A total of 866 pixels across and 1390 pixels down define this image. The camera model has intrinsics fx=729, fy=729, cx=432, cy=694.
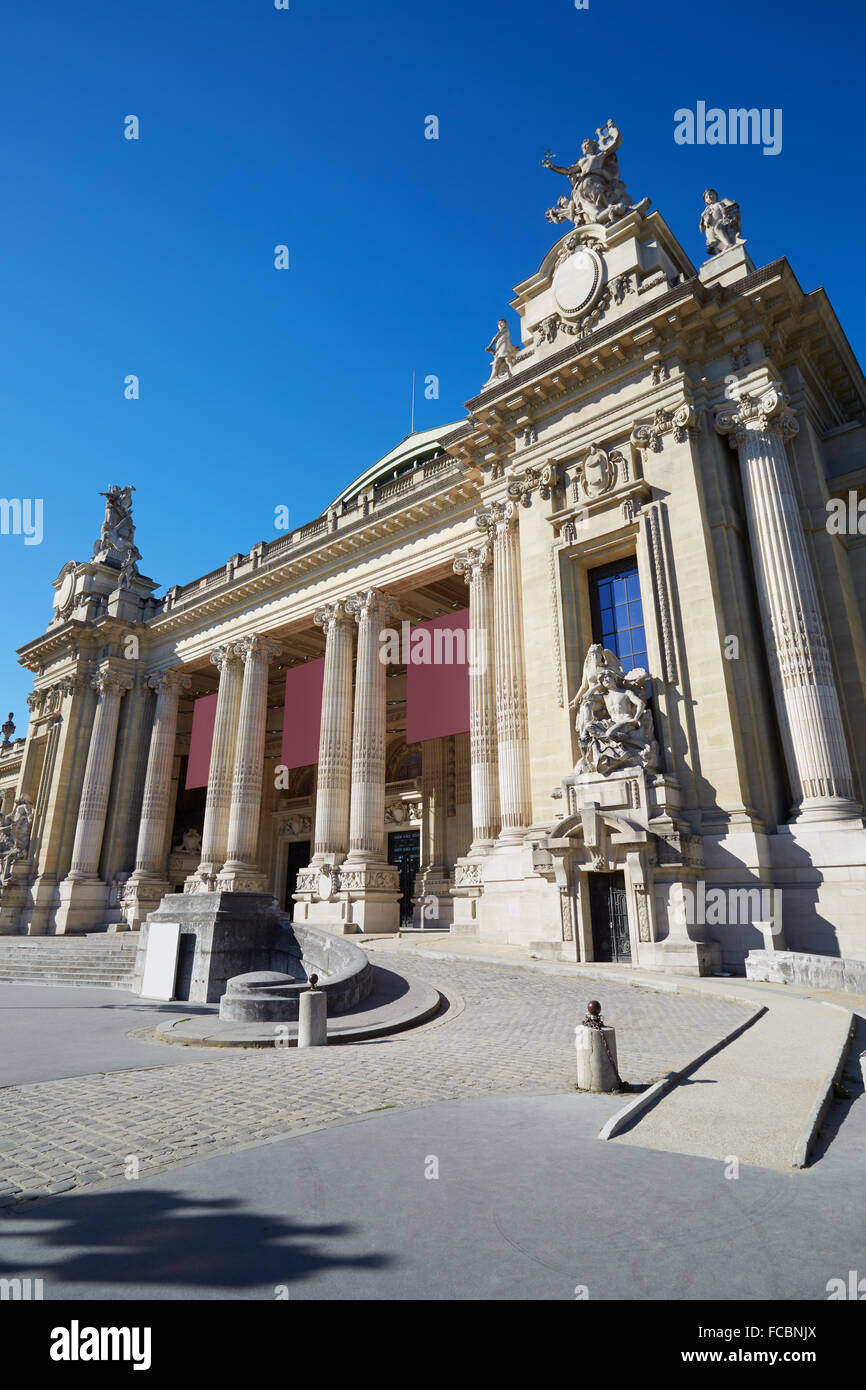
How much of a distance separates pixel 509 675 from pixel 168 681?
23.6 meters

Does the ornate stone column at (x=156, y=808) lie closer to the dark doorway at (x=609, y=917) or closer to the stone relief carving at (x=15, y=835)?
the stone relief carving at (x=15, y=835)

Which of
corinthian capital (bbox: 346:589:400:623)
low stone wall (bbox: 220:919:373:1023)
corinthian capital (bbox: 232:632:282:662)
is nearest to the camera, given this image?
low stone wall (bbox: 220:919:373:1023)

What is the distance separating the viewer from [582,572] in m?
21.9

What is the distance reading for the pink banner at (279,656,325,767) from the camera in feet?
101

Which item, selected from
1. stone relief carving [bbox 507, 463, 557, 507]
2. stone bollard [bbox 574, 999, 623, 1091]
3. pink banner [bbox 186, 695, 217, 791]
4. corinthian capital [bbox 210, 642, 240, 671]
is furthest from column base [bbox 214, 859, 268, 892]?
stone bollard [bbox 574, 999, 623, 1091]

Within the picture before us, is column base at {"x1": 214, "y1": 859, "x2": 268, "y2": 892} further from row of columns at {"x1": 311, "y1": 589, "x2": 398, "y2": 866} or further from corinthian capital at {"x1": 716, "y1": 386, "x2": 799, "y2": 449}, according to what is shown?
corinthian capital at {"x1": 716, "y1": 386, "x2": 799, "y2": 449}

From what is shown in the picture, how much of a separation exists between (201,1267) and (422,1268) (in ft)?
3.27

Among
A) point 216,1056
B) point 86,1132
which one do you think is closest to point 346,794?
point 216,1056

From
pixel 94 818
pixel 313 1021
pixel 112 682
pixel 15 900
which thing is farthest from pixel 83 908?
pixel 313 1021

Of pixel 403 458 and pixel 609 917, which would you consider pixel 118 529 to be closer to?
pixel 403 458

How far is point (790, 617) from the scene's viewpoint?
17.5m

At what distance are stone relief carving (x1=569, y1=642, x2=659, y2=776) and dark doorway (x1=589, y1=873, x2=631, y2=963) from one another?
2.61m

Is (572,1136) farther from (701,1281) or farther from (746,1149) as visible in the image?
(701,1281)

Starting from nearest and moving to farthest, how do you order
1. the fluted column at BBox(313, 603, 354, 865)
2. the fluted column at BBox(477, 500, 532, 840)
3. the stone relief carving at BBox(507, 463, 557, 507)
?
the fluted column at BBox(477, 500, 532, 840) < the stone relief carving at BBox(507, 463, 557, 507) < the fluted column at BBox(313, 603, 354, 865)
